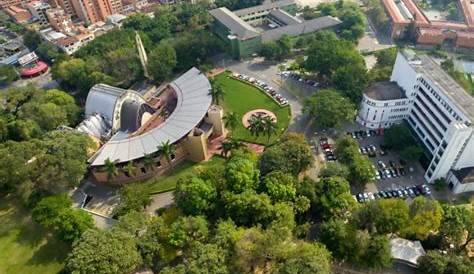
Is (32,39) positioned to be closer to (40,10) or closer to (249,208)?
(40,10)

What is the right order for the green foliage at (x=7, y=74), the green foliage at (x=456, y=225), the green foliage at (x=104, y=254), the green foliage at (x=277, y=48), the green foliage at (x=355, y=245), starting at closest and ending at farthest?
the green foliage at (x=104, y=254)
the green foliage at (x=355, y=245)
the green foliage at (x=456, y=225)
the green foliage at (x=7, y=74)
the green foliage at (x=277, y=48)

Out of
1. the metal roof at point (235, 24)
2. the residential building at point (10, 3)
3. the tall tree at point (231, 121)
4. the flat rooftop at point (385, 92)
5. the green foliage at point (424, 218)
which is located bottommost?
the green foliage at point (424, 218)

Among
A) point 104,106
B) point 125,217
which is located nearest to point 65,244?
point 125,217

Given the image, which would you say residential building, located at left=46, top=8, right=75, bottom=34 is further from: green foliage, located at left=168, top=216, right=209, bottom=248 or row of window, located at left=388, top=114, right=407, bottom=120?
row of window, located at left=388, top=114, right=407, bottom=120

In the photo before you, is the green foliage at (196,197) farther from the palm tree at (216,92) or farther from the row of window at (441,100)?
the row of window at (441,100)

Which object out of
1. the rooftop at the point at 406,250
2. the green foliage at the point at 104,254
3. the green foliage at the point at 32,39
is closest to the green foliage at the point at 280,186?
the rooftop at the point at 406,250

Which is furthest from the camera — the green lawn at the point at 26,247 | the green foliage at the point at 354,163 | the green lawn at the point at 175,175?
the green lawn at the point at 175,175

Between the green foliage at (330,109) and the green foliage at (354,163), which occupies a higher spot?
the green foliage at (330,109)
